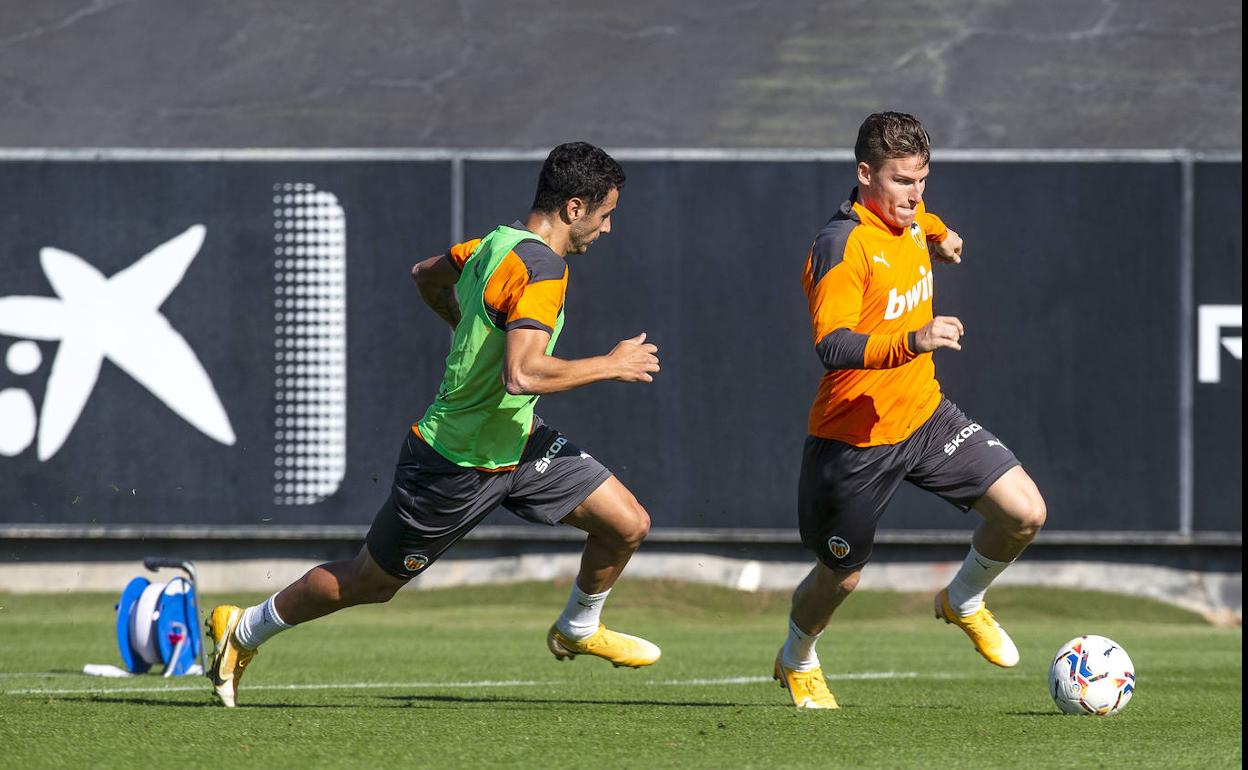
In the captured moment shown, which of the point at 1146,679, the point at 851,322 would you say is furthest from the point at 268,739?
the point at 1146,679

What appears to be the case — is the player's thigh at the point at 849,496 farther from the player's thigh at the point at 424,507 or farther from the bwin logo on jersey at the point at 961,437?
the player's thigh at the point at 424,507

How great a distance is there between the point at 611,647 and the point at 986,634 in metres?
1.53

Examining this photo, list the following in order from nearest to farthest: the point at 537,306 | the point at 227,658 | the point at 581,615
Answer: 1. the point at 537,306
2. the point at 227,658
3. the point at 581,615

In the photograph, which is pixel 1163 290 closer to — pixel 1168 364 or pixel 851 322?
pixel 1168 364

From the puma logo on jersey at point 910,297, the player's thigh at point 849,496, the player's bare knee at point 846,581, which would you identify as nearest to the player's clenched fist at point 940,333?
the puma logo on jersey at point 910,297

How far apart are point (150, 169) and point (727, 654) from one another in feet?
18.5

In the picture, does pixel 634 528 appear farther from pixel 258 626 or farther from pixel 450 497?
pixel 258 626

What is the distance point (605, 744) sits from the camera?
6.04 meters

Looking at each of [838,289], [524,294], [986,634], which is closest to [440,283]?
[524,294]

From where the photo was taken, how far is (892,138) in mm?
6898

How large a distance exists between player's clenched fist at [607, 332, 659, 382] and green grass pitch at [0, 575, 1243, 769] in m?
Result: 1.25

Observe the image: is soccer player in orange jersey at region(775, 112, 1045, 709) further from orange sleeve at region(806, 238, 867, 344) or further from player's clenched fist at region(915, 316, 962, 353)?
player's clenched fist at region(915, 316, 962, 353)

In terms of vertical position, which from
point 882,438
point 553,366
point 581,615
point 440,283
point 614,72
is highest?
point 614,72

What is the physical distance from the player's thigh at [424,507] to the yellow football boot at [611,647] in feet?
2.38
